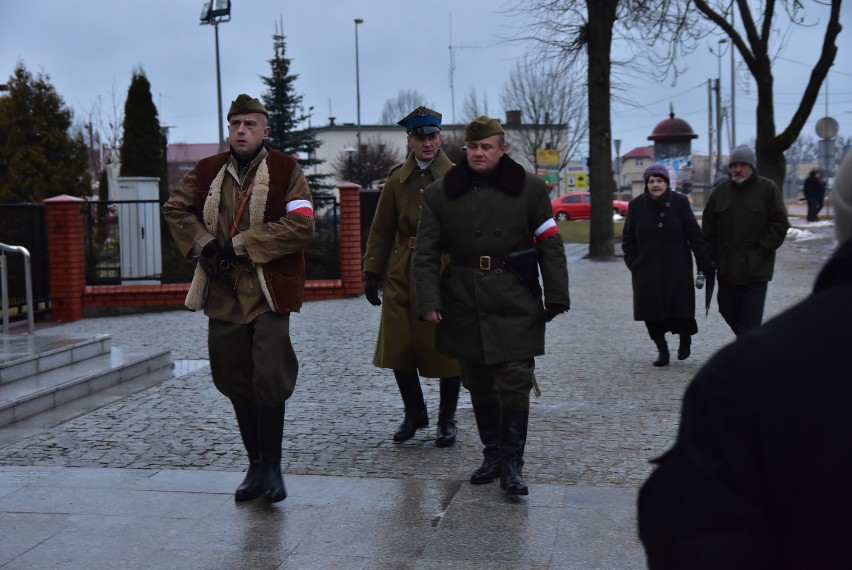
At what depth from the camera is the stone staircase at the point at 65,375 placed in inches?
320

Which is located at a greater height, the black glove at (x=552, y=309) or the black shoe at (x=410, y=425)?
the black glove at (x=552, y=309)

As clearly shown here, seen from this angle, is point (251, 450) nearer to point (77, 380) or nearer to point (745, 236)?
point (77, 380)

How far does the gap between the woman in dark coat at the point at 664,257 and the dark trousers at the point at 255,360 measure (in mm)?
4878

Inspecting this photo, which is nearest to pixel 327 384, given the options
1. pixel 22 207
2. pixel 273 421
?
pixel 273 421

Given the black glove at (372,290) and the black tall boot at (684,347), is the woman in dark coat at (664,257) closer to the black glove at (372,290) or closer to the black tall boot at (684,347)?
the black tall boot at (684,347)

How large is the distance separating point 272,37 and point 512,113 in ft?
108

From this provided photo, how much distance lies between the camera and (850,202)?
5.80 feet

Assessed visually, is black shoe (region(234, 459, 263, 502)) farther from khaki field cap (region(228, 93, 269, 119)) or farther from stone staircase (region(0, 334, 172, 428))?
stone staircase (region(0, 334, 172, 428))

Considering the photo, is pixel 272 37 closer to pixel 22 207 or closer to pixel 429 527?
pixel 22 207

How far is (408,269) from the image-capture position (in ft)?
22.1

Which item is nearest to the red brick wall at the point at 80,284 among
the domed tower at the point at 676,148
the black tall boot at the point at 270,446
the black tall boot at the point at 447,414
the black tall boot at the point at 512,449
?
the black tall boot at the point at 447,414

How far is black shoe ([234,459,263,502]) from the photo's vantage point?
5.58m

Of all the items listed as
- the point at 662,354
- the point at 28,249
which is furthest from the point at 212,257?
the point at 28,249

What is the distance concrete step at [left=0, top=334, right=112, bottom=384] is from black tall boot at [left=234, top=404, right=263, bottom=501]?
3493mm
